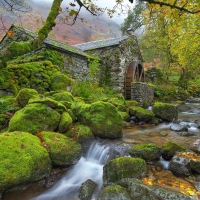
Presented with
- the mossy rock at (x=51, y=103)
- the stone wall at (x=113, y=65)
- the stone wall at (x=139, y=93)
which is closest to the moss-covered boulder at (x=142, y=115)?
the stone wall at (x=139, y=93)

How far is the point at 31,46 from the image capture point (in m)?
3.65

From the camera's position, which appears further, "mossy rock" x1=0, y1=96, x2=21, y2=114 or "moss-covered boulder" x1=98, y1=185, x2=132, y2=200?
"mossy rock" x1=0, y1=96, x2=21, y2=114

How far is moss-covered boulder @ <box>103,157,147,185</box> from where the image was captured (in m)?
3.10

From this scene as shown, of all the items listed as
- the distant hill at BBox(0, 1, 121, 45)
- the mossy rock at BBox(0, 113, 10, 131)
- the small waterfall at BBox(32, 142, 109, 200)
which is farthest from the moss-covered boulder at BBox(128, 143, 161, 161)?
the distant hill at BBox(0, 1, 121, 45)

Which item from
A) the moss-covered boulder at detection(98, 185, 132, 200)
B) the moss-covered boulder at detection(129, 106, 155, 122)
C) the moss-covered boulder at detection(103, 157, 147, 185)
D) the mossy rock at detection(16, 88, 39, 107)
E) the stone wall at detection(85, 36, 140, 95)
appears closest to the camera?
the moss-covered boulder at detection(98, 185, 132, 200)

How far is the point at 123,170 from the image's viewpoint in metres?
3.10

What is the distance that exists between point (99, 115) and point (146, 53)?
24.4 m

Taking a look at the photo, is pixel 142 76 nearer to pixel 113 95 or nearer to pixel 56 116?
pixel 113 95

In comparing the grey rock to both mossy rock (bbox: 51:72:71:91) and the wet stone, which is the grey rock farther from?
mossy rock (bbox: 51:72:71:91)

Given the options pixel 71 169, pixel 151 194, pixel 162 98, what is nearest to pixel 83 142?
pixel 71 169

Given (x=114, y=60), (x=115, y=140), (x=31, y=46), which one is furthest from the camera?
(x=114, y=60)

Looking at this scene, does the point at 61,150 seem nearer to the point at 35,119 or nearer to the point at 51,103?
the point at 35,119

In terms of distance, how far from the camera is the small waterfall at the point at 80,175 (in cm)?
310

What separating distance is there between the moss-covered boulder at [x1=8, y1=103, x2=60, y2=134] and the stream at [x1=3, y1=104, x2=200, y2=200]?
46.9 inches
